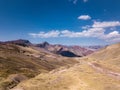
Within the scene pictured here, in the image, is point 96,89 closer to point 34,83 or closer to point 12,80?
point 34,83

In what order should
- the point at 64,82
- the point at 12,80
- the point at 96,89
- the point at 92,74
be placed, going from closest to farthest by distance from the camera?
the point at 96,89
the point at 64,82
the point at 92,74
the point at 12,80

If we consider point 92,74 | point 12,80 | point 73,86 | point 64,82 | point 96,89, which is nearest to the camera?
point 96,89

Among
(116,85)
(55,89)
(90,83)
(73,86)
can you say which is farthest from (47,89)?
(116,85)

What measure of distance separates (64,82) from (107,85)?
50.0 ft

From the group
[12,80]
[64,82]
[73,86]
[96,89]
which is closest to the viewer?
[96,89]

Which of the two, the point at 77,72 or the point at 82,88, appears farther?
the point at 77,72

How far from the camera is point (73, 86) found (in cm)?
7181

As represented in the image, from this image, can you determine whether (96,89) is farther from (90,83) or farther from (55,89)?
(55,89)

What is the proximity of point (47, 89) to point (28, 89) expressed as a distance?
610 centimetres

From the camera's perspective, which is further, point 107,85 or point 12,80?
point 12,80

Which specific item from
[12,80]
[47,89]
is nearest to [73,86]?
[47,89]

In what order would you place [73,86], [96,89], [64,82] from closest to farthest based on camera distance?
[96,89] → [73,86] → [64,82]

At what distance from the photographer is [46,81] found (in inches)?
3137

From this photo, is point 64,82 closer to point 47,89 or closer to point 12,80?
point 47,89
